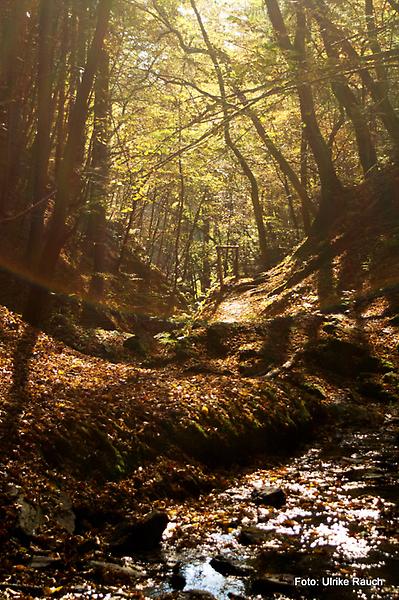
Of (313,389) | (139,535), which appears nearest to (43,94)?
(313,389)

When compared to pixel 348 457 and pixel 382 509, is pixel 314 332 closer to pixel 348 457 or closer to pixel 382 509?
pixel 348 457

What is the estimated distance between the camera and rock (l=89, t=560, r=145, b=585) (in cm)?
359

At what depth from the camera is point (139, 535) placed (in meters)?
4.22

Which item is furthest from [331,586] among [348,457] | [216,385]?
[216,385]

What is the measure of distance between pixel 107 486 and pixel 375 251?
12.7 meters

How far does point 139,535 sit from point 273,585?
1175 mm

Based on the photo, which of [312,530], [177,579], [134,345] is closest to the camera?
[177,579]

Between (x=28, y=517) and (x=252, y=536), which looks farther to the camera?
(x=252, y=536)

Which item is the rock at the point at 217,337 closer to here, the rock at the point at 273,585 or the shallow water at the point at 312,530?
the shallow water at the point at 312,530

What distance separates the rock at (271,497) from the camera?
5293mm

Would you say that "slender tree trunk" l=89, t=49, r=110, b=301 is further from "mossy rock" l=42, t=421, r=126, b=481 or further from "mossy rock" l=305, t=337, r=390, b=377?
"mossy rock" l=42, t=421, r=126, b=481

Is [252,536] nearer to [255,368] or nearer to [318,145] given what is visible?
[255,368]

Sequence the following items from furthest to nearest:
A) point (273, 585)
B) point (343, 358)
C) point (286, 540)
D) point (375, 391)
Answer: point (343, 358)
point (375, 391)
point (286, 540)
point (273, 585)

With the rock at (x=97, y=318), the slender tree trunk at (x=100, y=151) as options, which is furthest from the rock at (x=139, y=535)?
the slender tree trunk at (x=100, y=151)
